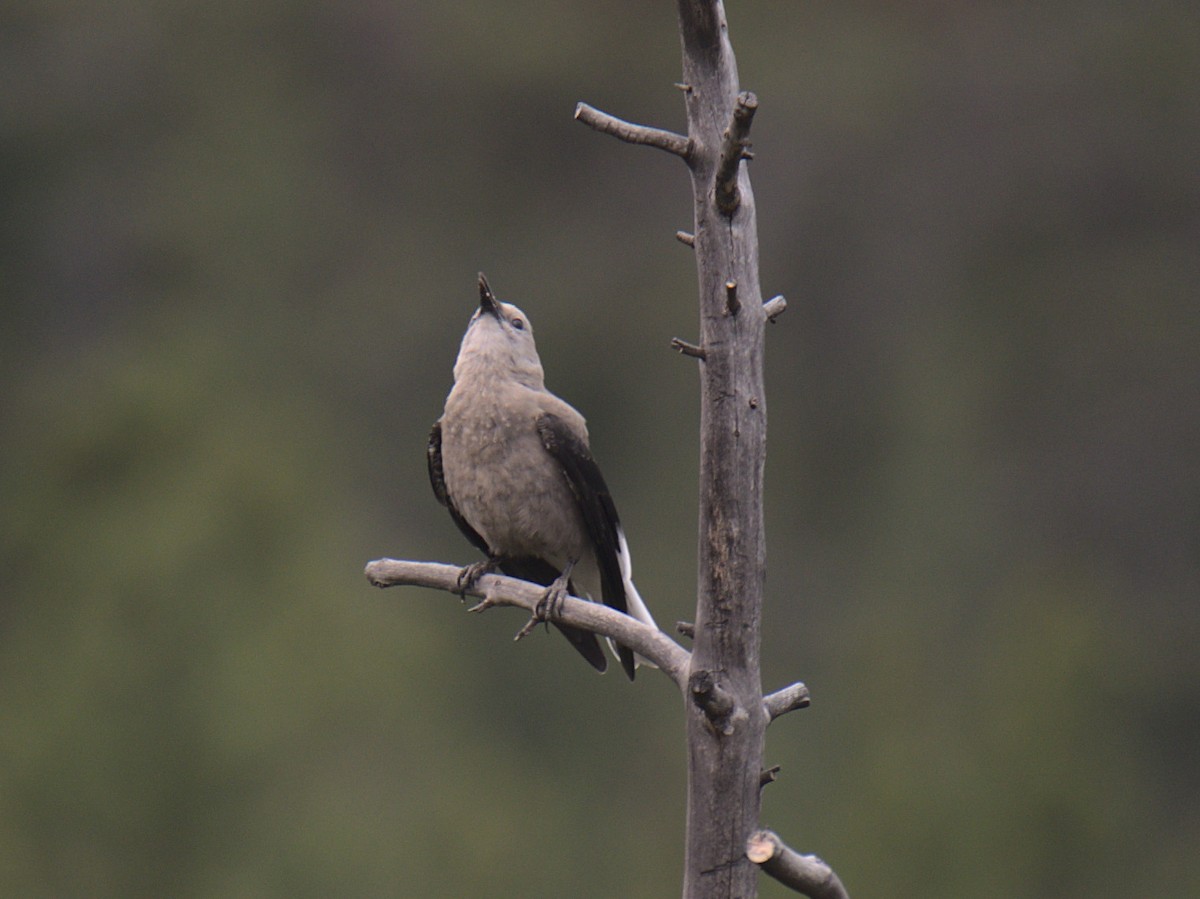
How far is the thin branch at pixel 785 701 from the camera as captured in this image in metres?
3.11

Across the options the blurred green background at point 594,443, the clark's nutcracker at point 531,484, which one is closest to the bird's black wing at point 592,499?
the clark's nutcracker at point 531,484

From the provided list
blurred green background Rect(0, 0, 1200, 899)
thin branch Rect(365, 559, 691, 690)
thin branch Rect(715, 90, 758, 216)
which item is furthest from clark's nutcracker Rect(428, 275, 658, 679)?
→ blurred green background Rect(0, 0, 1200, 899)

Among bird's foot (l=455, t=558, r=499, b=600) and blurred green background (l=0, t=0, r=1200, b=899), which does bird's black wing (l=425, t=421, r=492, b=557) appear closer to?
bird's foot (l=455, t=558, r=499, b=600)

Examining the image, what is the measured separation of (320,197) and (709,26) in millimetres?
6632

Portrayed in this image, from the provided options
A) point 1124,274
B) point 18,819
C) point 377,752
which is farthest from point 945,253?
point 18,819

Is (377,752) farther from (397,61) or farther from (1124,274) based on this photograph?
(1124,274)

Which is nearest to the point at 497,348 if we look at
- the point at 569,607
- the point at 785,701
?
the point at 569,607

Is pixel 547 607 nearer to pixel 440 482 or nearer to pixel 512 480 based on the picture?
pixel 512 480

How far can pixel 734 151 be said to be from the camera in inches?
110

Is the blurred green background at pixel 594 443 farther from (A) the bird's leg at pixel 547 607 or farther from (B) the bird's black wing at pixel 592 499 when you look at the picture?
A: (A) the bird's leg at pixel 547 607

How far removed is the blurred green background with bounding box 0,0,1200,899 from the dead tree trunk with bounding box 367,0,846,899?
4.85 meters

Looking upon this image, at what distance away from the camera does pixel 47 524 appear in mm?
9023

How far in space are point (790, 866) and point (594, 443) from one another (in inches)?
230

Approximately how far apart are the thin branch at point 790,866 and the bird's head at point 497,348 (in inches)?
73.7
